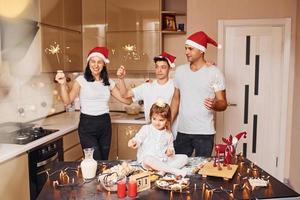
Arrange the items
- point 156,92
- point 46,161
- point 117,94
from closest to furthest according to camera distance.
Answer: point 46,161, point 156,92, point 117,94

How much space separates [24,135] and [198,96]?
1247 mm

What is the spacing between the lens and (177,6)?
3455mm

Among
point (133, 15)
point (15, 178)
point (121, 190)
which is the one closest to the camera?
point (121, 190)

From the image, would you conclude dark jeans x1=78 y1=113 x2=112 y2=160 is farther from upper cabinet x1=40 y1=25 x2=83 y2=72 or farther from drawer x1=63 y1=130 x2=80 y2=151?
upper cabinet x1=40 y1=25 x2=83 y2=72

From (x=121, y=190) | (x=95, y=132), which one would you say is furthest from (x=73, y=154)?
(x=121, y=190)

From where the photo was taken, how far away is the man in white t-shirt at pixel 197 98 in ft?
7.34

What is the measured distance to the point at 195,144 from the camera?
7.50 feet

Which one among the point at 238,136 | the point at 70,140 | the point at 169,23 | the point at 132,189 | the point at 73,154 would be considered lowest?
the point at 73,154

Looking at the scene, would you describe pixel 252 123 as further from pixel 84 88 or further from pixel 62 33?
pixel 62 33

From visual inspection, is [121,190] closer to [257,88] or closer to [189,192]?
[189,192]

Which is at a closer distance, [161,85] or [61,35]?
[161,85]

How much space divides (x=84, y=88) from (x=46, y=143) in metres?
0.49

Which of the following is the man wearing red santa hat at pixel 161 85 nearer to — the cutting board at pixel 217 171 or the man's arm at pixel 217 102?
the man's arm at pixel 217 102

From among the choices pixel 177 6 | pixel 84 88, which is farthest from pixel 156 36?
pixel 84 88
